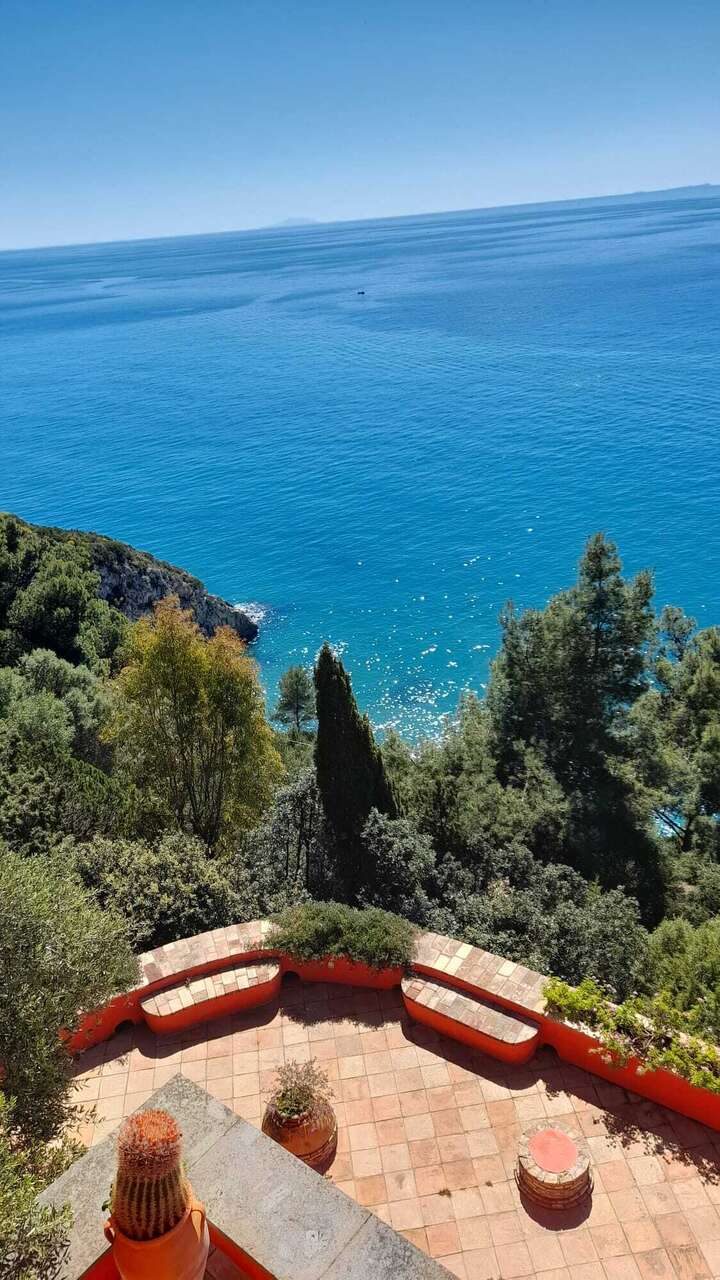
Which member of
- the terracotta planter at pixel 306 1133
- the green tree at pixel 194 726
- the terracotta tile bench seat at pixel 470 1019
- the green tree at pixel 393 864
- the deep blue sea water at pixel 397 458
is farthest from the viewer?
the deep blue sea water at pixel 397 458

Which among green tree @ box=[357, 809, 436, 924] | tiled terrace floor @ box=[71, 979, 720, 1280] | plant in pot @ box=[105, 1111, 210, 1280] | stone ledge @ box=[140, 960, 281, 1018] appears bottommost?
green tree @ box=[357, 809, 436, 924]

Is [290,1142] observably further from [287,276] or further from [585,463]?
[287,276]

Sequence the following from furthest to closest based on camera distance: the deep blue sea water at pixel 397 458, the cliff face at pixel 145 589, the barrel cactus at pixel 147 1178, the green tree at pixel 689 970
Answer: the deep blue sea water at pixel 397 458
the cliff face at pixel 145 589
the green tree at pixel 689 970
the barrel cactus at pixel 147 1178

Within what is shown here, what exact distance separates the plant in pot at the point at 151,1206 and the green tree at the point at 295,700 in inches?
1078

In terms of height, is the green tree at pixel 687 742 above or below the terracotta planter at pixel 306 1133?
below

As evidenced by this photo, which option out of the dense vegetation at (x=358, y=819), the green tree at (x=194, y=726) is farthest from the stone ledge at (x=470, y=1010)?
the green tree at (x=194, y=726)

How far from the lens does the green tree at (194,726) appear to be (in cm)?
1638

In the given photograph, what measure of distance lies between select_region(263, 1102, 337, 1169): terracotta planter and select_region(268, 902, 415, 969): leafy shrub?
7.32 feet

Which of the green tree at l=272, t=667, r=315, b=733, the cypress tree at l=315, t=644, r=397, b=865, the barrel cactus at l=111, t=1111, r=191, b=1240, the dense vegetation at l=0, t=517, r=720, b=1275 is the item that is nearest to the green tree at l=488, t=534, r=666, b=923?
the dense vegetation at l=0, t=517, r=720, b=1275

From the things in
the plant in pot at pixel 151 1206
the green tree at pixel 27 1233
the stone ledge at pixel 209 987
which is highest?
the plant in pot at pixel 151 1206

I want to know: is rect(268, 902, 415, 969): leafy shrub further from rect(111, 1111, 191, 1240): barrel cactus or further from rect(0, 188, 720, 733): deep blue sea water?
rect(0, 188, 720, 733): deep blue sea water

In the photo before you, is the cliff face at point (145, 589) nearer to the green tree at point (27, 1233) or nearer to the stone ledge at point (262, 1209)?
the stone ledge at point (262, 1209)

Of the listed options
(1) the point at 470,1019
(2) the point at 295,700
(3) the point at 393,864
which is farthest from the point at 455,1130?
(2) the point at 295,700

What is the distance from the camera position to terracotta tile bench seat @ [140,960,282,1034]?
10227 millimetres
